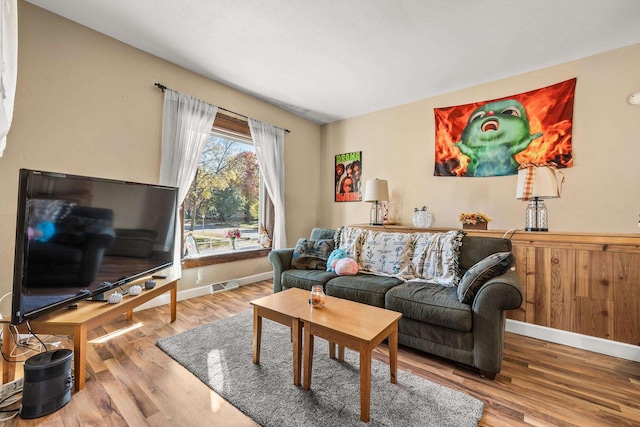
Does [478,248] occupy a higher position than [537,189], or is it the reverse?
[537,189]

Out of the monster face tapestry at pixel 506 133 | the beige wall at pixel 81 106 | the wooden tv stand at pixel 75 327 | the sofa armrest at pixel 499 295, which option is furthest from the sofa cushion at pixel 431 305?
the beige wall at pixel 81 106

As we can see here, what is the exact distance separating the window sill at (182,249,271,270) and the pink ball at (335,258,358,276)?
5.45 ft

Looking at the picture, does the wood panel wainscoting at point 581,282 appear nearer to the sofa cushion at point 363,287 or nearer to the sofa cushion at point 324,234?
the sofa cushion at point 363,287

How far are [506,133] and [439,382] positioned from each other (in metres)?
2.75

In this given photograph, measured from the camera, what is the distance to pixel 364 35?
2.37 m

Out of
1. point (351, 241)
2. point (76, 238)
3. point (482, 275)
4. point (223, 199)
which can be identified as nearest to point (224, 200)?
point (223, 199)

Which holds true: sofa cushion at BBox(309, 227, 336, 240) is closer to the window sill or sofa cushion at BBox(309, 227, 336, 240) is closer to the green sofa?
the green sofa

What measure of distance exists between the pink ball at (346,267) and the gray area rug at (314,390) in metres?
0.73

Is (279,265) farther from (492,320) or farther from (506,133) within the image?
(506,133)

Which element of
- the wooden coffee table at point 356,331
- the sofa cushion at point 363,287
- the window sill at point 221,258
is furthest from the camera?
the window sill at point 221,258

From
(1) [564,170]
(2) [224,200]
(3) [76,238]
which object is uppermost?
(1) [564,170]

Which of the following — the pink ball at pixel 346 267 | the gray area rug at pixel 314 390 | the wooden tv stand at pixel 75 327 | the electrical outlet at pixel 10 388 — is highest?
the pink ball at pixel 346 267

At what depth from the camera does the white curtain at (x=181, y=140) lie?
2879mm

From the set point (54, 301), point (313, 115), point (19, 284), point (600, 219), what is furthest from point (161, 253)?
point (600, 219)
